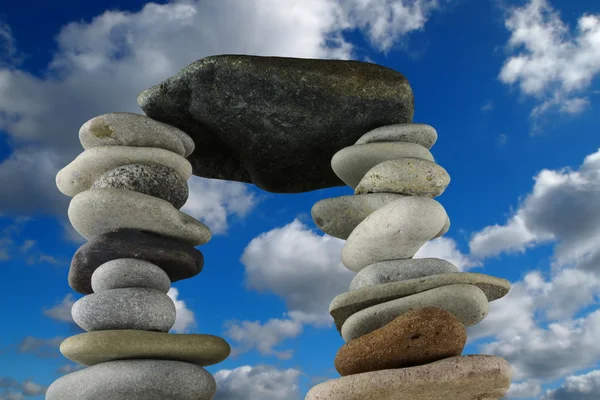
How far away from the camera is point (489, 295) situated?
4184 millimetres

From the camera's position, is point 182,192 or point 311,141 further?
point 311,141

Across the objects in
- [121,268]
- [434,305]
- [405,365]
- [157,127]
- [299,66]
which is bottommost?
[405,365]

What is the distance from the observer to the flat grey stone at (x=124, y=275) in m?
4.25

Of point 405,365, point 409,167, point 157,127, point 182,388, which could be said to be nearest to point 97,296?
point 182,388

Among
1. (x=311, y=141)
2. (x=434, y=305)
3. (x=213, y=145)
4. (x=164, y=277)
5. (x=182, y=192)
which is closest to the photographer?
(x=434, y=305)

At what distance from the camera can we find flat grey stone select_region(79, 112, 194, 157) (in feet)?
16.1

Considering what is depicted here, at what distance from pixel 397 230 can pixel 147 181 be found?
6.13ft

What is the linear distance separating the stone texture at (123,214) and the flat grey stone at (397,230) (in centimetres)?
127

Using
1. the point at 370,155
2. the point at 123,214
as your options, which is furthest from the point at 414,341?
the point at 123,214

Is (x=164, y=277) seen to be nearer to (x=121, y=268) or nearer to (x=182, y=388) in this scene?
(x=121, y=268)

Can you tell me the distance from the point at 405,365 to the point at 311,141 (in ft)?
8.39

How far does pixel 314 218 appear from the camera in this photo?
497cm

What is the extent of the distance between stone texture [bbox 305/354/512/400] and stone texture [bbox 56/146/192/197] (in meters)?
2.29

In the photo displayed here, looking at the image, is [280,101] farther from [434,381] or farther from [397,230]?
[434,381]
